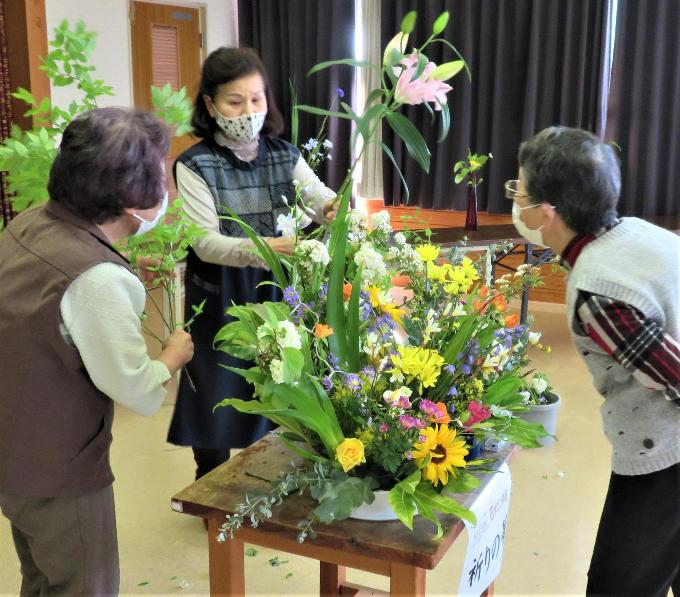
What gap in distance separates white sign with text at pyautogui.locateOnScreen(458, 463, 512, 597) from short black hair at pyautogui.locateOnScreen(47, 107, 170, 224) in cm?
82

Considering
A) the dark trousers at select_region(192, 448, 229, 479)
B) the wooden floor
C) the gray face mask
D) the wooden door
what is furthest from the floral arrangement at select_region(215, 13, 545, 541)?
the wooden door

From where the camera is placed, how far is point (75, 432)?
1440mm

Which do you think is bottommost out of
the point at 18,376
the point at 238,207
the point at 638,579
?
the point at 638,579

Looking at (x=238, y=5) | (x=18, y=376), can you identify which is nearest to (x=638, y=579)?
(x=18, y=376)

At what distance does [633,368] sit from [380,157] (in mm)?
4897

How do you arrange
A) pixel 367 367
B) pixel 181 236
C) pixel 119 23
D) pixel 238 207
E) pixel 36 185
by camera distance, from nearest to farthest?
pixel 367 367, pixel 36 185, pixel 181 236, pixel 238 207, pixel 119 23

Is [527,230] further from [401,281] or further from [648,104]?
[648,104]

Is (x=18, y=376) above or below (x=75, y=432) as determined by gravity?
above

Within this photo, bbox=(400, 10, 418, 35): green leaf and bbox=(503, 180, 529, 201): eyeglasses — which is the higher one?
bbox=(400, 10, 418, 35): green leaf

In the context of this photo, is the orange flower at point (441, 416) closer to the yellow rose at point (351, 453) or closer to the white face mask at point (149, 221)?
the yellow rose at point (351, 453)

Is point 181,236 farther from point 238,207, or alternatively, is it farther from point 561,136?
point 561,136

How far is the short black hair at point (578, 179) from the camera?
1507 mm

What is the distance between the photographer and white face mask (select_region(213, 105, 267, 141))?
7.47 ft

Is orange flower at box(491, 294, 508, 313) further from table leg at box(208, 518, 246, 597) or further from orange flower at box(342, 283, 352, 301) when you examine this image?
table leg at box(208, 518, 246, 597)
